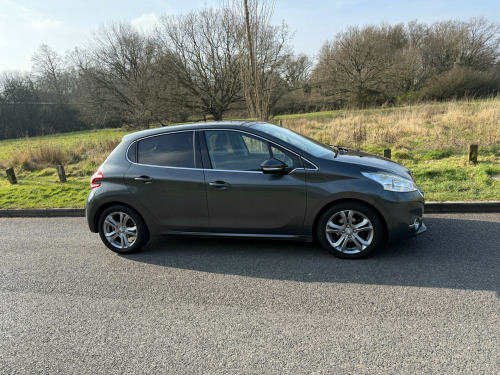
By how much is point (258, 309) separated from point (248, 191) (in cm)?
150

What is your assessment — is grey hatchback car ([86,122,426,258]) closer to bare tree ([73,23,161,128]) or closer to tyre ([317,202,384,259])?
tyre ([317,202,384,259])

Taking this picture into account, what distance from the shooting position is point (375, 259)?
4207 millimetres

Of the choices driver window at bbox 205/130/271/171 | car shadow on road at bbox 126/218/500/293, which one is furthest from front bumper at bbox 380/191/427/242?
driver window at bbox 205/130/271/171

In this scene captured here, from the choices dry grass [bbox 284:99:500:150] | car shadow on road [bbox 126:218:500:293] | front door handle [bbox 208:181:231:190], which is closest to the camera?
car shadow on road [bbox 126:218:500:293]

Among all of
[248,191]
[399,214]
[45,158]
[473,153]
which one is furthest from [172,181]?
[45,158]

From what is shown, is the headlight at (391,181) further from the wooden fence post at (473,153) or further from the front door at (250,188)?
the wooden fence post at (473,153)

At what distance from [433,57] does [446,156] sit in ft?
126

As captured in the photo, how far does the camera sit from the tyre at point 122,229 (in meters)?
4.88

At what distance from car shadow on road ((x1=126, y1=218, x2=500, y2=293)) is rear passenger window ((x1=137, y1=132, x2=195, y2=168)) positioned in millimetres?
1258

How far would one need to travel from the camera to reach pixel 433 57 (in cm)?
4106

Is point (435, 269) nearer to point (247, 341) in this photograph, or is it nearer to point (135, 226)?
point (247, 341)

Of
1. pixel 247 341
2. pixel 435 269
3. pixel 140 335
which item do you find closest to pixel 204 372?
pixel 247 341

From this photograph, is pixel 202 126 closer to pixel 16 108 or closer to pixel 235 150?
pixel 235 150

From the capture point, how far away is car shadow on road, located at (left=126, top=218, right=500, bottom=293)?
3.71 metres
